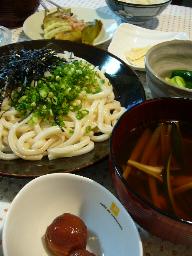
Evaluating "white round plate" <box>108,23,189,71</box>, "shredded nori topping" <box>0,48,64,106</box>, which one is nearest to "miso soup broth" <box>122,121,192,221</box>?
"shredded nori topping" <box>0,48,64,106</box>

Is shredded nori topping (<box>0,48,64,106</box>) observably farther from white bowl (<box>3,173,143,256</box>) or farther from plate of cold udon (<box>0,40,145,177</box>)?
white bowl (<box>3,173,143,256</box>)

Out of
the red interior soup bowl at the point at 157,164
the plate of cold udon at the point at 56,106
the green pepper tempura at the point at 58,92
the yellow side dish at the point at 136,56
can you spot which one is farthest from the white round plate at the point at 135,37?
the red interior soup bowl at the point at 157,164

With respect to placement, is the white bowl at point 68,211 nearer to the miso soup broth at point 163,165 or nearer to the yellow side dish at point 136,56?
the miso soup broth at point 163,165

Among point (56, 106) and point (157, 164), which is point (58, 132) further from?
point (157, 164)

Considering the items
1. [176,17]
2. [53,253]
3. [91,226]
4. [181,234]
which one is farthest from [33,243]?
[176,17]

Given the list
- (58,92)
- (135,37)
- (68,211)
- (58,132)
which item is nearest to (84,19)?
(135,37)

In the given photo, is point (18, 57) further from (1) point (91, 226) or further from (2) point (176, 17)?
(2) point (176, 17)
